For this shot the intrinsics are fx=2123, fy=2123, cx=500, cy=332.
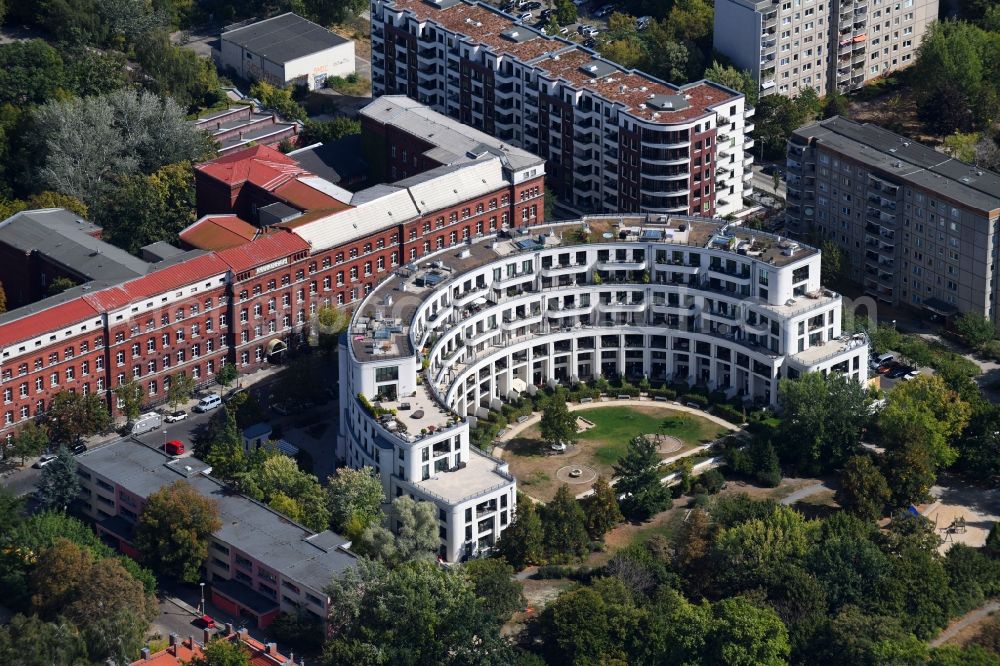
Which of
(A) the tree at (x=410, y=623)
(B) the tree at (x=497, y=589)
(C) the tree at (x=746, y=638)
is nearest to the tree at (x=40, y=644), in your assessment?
(A) the tree at (x=410, y=623)

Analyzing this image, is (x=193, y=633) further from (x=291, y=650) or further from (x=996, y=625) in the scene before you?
(x=996, y=625)

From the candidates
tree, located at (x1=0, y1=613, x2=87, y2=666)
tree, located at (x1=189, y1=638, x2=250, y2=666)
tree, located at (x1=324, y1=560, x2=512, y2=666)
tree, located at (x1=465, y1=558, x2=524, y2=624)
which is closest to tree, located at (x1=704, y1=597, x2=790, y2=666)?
tree, located at (x1=324, y1=560, x2=512, y2=666)

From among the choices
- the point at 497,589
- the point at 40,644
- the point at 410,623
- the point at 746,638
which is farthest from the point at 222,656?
the point at 746,638

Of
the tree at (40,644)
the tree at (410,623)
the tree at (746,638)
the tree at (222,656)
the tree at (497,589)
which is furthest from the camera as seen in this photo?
the tree at (497,589)

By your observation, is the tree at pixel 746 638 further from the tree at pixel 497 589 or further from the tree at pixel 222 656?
the tree at pixel 222 656

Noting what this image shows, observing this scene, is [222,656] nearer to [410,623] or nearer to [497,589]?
[410,623]

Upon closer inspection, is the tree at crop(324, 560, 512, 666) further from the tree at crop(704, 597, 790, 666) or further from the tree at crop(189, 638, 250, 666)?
the tree at crop(704, 597, 790, 666)
